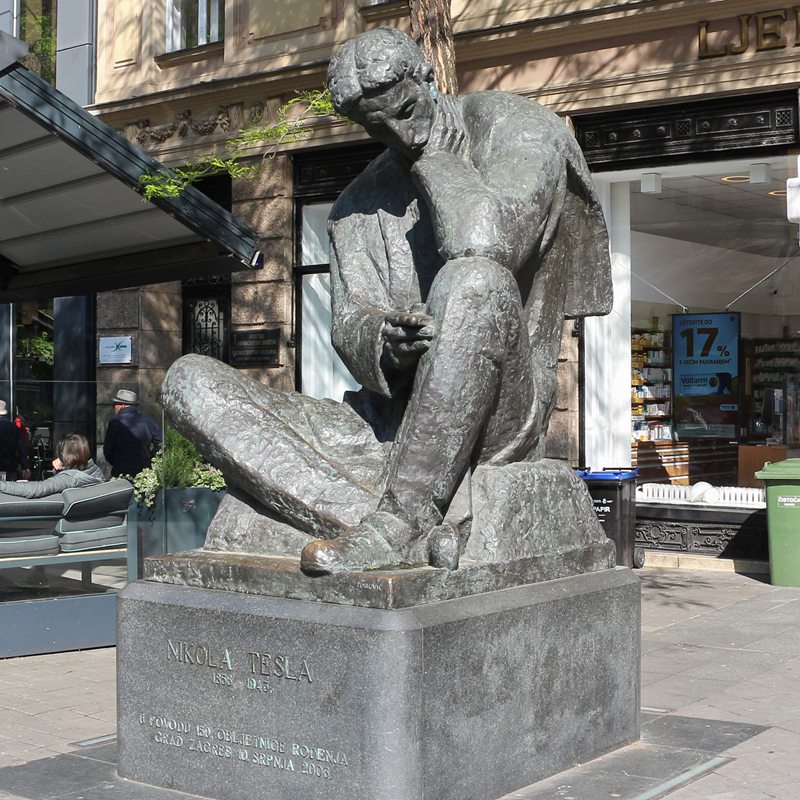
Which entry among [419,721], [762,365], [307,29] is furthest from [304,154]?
[419,721]

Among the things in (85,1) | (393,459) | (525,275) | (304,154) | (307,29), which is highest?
(85,1)

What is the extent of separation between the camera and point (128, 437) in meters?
8.23

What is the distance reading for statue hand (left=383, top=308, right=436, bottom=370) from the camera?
13.4ft

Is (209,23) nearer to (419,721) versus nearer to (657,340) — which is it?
(657,340)

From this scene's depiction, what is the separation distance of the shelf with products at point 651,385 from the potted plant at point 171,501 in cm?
519

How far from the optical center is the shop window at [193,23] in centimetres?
1575

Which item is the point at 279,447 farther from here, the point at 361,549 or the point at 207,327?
the point at 207,327

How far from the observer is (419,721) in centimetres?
371

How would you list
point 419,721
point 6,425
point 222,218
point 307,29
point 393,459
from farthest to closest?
point 307,29 < point 222,218 < point 6,425 < point 393,459 < point 419,721

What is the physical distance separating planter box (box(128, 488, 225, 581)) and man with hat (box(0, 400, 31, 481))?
2.40ft

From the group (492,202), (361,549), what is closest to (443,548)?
(361,549)

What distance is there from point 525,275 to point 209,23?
12.3 meters

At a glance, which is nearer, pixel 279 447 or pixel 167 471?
pixel 279 447

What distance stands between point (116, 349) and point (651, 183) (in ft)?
23.9
